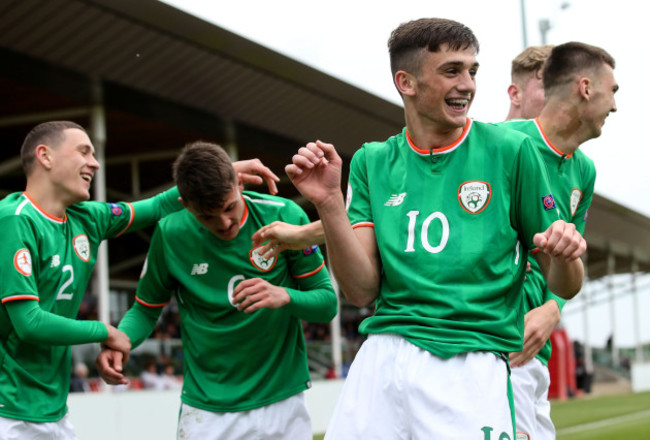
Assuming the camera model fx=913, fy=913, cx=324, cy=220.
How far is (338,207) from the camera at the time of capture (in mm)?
2949

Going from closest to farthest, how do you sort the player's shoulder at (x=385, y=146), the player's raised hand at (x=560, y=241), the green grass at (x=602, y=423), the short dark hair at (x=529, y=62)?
1. the player's raised hand at (x=560, y=241)
2. the player's shoulder at (x=385, y=146)
3. the short dark hair at (x=529, y=62)
4. the green grass at (x=602, y=423)

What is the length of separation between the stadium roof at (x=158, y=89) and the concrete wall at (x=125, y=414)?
14.0 feet


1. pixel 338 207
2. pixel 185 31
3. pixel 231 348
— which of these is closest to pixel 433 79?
pixel 338 207

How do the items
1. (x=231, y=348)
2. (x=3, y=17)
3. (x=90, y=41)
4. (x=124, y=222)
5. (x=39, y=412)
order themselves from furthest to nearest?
1. (x=90, y=41)
2. (x=3, y=17)
3. (x=124, y=222)
4. (x=231, y=348)
5. (x=39, y=412)

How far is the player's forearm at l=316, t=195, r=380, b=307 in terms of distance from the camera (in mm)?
2949

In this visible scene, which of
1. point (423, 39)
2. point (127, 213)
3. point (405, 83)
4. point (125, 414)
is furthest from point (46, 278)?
point (125, 414)

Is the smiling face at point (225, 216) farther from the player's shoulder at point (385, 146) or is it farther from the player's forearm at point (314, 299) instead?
the player's shoulder at point (385, 146)

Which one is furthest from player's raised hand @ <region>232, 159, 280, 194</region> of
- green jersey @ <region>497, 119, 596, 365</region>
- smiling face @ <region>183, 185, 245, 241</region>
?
green jersey @ <region>497, 119, 596, 365</region>

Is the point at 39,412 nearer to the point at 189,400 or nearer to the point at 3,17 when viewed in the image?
the point at 189,400

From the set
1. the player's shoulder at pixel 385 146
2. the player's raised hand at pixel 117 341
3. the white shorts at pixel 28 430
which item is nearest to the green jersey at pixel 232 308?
the player's raised hand at pixel 117 341

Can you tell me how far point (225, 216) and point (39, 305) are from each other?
96 centimetres

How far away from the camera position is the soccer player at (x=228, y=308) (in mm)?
4391

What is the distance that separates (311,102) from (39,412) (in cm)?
1164

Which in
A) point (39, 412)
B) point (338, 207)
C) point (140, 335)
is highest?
point (338, 207)
